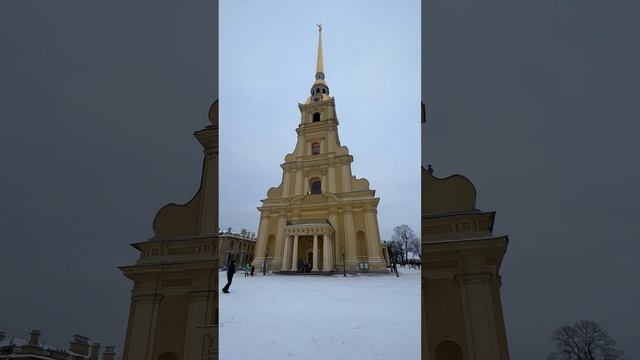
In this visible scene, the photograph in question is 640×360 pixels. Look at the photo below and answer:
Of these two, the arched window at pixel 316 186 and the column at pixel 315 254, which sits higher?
the arched window at pixel 316 186

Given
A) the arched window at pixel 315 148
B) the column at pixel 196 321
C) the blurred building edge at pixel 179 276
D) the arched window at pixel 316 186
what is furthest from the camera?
the arched window at pixel 315 148

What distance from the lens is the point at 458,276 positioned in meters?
4.07

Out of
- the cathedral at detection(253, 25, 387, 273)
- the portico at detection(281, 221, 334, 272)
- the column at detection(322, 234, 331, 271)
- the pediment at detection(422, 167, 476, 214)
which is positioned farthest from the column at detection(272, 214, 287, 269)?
the pediment at detection(422, 167, 476, 214)

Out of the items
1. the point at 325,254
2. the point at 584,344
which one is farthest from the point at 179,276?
the point at 584,344

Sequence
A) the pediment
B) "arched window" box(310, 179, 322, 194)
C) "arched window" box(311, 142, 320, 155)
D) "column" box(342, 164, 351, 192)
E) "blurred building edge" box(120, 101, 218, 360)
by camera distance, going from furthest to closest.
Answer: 1. "arched window" box(311, 142, 320, 155)
2. "arched window" box(310, 179, 322, 194)
3. "column" box(342, 164, 351, 192)
4. the pediment
5. "blurred building edge" box(120, 101, 218, 360)

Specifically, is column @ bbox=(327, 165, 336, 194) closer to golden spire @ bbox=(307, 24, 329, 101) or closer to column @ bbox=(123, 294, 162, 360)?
golden spire @ bbox=(307, 24, 329, 101)

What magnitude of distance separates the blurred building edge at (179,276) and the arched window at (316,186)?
5683 millimetres

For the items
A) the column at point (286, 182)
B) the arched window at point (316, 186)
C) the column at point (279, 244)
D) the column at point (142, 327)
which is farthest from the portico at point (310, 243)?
the column at point (142, 327)

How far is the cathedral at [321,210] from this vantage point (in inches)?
303

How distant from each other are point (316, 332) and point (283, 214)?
18.0 ft

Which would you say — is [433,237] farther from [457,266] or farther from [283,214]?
[283,214]

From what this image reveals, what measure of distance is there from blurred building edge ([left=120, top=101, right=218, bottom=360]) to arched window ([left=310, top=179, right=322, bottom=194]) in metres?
5.68

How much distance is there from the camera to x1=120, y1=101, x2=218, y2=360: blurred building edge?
3.75 metres

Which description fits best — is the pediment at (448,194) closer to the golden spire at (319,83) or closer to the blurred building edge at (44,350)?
the golden spire at (319,83)
